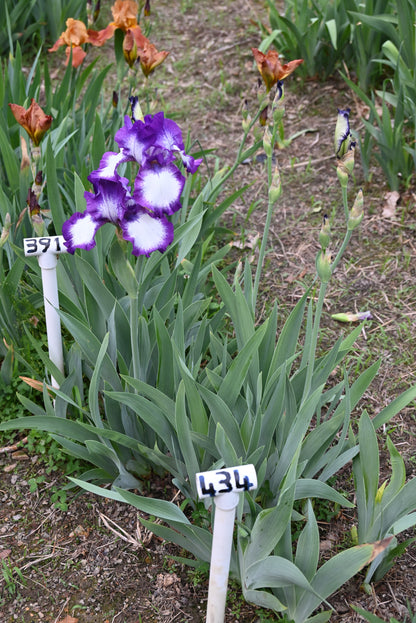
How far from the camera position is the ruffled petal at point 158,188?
1228 mm

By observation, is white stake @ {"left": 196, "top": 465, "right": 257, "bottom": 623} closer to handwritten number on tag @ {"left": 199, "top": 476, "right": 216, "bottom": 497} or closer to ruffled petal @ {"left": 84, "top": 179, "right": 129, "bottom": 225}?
handwritten number on tag @ {"left": 199, "top": 476, "right": 216, "bottom": 497}

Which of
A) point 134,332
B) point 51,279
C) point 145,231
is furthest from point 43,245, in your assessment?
point 145,231

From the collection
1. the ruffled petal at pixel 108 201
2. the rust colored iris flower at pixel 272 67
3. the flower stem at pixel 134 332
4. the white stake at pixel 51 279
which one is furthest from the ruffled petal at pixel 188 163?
the rust colored iris flower at pixel 272 67

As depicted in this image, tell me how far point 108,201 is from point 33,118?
2.31ft

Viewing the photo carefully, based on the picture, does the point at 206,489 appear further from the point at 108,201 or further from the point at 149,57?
the point at 149,57

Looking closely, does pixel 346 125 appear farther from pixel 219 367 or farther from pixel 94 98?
pixel 94 98

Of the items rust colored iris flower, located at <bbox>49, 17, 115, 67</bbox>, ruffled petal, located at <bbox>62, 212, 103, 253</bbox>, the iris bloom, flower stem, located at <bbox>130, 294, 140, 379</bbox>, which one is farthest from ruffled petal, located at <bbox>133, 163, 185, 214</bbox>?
rust colored iris flower, located at <bbox>49, 17, 115, 67</bbox>

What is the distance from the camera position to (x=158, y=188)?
1.23m

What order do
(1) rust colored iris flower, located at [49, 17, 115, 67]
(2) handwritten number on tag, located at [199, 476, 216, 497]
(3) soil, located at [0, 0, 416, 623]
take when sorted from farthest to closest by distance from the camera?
(1) rust colored iris flower, located at [49, 17, 115, 67] < (3) soil, located at [0, 0, 416, 623] < (2) handwritten number on tag, located at [199, 476, 216, 497]

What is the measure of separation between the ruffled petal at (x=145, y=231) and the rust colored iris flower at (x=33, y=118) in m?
0.70

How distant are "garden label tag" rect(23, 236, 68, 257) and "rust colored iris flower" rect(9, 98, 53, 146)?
1.23ft

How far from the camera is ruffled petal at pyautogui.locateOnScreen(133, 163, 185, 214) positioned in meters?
1.23

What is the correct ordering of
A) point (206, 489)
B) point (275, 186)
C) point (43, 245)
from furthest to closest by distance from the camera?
point (43, 245) → point (275, 186) → point (206, 489)

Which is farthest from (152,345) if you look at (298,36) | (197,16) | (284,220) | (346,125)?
(197,16)
